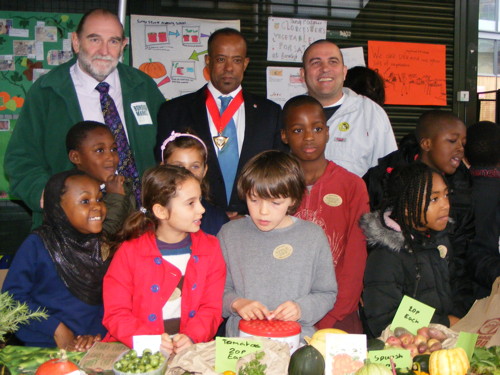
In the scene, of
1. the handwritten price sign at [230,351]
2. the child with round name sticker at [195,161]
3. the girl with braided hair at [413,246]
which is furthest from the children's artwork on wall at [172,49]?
the handwritten price sign at [230,351]

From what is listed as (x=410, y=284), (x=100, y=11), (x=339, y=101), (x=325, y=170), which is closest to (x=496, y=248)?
(x=410, y=284)

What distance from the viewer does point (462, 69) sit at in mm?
5125

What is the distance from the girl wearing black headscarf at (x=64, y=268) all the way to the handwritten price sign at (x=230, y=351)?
2.51 feet

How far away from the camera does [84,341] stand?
2.20 meters

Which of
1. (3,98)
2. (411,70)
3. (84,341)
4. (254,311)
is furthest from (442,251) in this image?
(3,98)

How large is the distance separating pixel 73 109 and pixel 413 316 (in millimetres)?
2030

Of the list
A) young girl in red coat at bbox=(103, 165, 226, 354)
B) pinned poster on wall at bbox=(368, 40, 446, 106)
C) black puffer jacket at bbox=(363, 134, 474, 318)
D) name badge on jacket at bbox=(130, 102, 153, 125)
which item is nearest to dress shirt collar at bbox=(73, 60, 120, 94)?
name badge on jacket at bbox=(130, 102, 153, 125)

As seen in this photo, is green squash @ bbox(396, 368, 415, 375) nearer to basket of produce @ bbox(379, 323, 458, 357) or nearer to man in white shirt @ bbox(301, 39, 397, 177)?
basket of produce @ bbox(379, 323, 458, 357)

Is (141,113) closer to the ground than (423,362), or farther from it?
farther from it

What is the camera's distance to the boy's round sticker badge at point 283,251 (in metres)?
2.23

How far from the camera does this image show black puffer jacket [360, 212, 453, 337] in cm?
224

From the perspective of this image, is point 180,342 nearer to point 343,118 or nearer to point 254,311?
point 254,311

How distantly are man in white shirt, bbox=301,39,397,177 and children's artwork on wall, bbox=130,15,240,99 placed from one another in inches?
54.6

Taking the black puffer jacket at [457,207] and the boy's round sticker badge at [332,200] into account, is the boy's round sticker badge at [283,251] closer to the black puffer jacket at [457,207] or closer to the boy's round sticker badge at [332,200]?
the boy's round sticker badge at [332,200]
